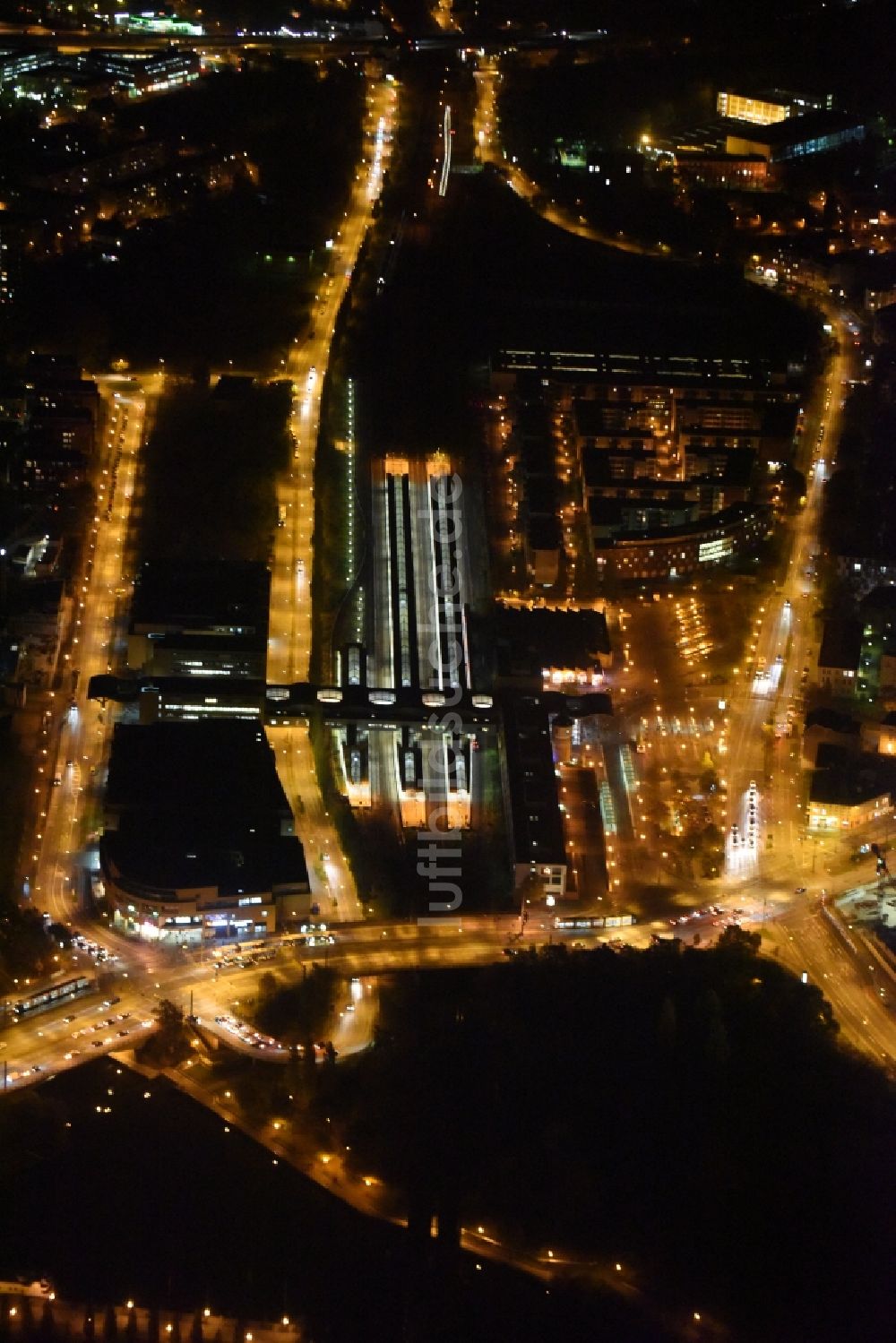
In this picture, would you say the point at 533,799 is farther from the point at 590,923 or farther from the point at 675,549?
the point at 675,549

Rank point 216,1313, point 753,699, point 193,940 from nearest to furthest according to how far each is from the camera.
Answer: point 216,1313 → point 193,940 → point 753,699

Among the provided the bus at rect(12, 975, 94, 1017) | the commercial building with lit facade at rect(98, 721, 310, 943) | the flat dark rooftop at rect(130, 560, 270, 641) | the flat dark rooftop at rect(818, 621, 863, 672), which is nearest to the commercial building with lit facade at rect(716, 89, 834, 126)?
the flat dark rooftop at rect(818, 621, 863, 672)

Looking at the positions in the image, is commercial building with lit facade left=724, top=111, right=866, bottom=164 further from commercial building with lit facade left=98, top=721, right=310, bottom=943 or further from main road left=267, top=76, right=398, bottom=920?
commercial building with lit facade left=98, top=721, right=310, bottom=943

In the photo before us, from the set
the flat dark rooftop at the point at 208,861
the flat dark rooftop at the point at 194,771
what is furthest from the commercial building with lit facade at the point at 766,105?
the flat dark rooftop at the point at 208,861

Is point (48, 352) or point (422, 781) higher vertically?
point (48, 352)

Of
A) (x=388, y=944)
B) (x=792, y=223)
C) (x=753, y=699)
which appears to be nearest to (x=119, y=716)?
(x=388, y=944)

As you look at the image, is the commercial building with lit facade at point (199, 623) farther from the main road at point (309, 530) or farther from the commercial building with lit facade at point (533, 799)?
the commercial building with lit facade at point (533, 799)

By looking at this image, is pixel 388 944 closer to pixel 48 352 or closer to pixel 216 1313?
pixel 216 1313
